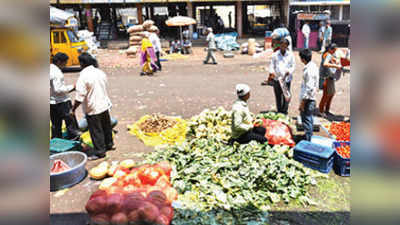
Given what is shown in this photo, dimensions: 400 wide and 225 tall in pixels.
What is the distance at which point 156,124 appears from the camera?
6094mm

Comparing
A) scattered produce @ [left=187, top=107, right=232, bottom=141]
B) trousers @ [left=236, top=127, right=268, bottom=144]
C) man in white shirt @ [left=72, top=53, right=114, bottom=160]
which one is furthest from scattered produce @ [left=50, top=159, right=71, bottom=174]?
trousers @ [left=236, top=127, right=268, bottom=144]

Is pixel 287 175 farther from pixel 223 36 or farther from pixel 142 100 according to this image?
pixel 223 36

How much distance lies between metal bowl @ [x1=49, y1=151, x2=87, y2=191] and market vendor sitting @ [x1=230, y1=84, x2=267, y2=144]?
2379mm

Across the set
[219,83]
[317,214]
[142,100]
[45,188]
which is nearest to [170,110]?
[142,100]

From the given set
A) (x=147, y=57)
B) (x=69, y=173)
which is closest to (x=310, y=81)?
(x=69, y=173)

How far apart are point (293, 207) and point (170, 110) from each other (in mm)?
4507

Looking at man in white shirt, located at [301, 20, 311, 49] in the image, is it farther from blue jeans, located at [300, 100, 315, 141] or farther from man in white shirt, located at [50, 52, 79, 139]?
man in white shirt, located at [50, 52, 79, 139]

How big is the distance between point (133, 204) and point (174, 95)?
19.6 ft

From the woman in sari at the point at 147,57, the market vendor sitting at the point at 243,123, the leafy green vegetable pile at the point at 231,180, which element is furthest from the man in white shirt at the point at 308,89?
the woman in sari at the point at 147,57

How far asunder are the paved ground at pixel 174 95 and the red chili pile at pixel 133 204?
1.79 ft

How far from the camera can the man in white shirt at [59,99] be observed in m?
4.88

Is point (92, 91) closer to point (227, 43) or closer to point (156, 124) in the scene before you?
point (156, 124)

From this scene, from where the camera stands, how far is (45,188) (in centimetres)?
77

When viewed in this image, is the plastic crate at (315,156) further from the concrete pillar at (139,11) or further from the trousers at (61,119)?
the concrete pillar at (139,11)
